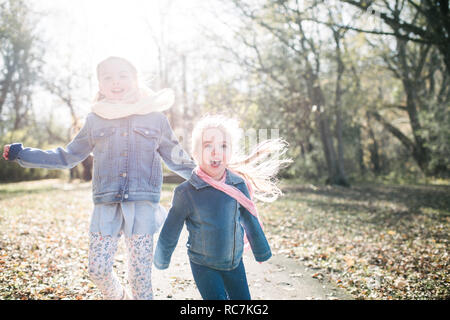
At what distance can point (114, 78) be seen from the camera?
3057 mm

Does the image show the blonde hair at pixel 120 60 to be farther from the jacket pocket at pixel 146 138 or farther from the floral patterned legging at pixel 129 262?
the floral patterned legging at pixel 129 262

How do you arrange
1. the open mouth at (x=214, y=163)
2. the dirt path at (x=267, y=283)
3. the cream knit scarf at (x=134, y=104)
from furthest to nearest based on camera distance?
the dirt path at (x=267, y=283) < the cream knit scarf at (x=134, y=104) < the open mouth at (x=214, y=163)

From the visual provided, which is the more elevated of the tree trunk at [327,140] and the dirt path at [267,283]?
the tree trunk at [327,140]

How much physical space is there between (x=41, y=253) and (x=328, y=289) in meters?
4.22

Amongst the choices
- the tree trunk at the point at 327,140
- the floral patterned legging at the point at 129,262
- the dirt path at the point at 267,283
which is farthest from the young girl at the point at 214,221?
the tree trunk at the point at 327,140

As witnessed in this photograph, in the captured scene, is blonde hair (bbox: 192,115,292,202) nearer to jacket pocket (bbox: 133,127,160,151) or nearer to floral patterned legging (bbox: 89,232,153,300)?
jacket pocket (bbox: 133,127,160,151)

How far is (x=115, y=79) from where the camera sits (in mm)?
3057

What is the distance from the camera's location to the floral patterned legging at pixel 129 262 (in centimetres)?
279

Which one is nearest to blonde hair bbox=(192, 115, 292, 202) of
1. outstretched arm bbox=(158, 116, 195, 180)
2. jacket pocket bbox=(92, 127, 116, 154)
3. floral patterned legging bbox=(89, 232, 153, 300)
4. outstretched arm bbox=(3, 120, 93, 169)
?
outstretched arm bbox=(158, 116, 195, 180)

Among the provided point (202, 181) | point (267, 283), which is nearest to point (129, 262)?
point (202, 181)

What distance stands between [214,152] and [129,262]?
1031mm

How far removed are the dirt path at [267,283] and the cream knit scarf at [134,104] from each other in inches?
53.6

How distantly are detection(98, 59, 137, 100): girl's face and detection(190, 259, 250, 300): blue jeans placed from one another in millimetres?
1462
